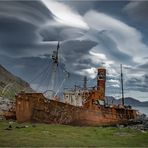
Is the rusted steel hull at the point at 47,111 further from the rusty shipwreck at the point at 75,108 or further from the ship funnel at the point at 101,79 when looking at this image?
the ship funnel at the point at 101,79

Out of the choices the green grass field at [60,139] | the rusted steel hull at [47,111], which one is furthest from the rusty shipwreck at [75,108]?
the green grass field at [60,139]

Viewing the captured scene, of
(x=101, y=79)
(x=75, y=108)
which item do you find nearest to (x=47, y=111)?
(x=75, y=108)

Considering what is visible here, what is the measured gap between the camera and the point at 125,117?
2594 inches

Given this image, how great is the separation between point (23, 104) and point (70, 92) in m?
11.0

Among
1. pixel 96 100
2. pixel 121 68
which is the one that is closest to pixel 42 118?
pixel 96 100

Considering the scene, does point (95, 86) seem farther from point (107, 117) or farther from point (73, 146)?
point (73, 146)

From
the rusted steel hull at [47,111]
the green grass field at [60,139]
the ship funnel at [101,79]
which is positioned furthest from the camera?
the ship funnel at [101,79]

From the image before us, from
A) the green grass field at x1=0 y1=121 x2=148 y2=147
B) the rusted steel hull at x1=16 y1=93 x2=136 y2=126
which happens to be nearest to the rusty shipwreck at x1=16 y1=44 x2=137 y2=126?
the rusted steel hull at x1=16 y1=93 x2=136 y2=126

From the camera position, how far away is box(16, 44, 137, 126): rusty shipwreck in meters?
49.2

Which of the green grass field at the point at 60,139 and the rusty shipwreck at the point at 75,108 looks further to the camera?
the rusty shipwreck at the point at 75,108

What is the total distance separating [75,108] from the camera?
51906 millimetres

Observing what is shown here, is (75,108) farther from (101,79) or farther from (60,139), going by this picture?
(60,139)

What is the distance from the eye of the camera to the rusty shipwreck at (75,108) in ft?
161

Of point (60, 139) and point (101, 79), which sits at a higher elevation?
point (101, 79)
